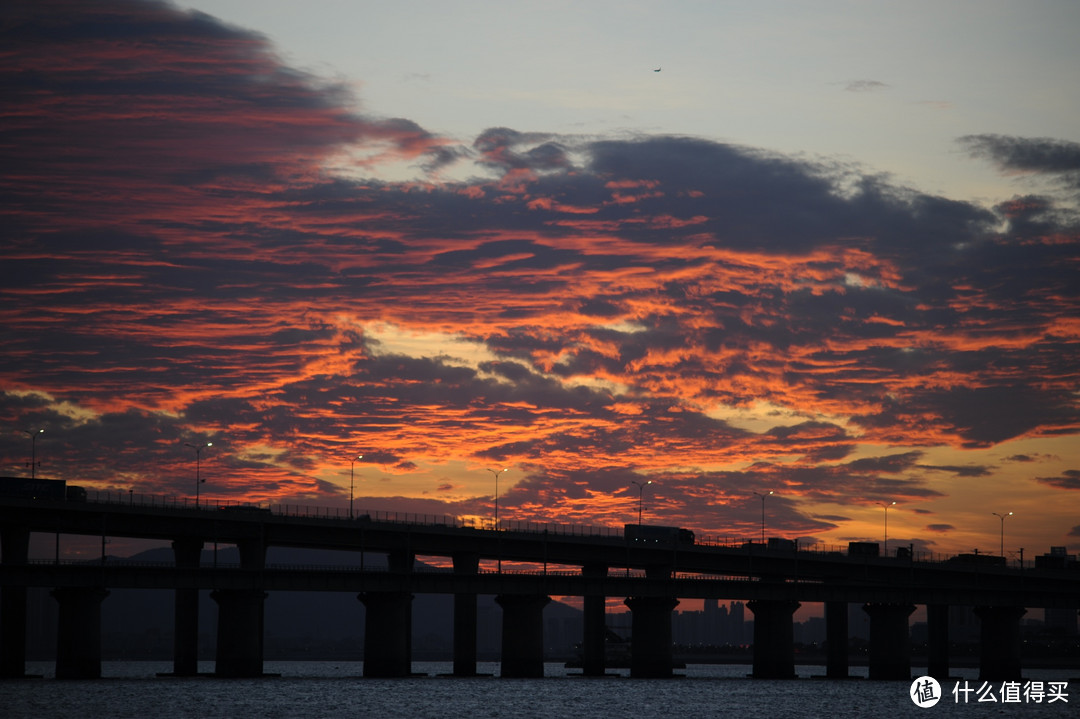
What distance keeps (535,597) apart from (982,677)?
2880 inches

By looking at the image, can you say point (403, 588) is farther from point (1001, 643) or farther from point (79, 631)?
point (1001, 643)

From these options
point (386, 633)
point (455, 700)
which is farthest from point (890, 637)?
point (455, 700)

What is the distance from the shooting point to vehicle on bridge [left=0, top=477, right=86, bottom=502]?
5906 inches

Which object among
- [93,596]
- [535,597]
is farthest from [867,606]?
[93,596]

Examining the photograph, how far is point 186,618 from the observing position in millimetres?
168875

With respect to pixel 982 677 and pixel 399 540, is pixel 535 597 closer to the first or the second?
pixel 399 540

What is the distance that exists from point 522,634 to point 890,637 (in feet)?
170

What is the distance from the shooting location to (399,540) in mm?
174000

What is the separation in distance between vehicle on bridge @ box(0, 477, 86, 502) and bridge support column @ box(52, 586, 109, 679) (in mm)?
14548

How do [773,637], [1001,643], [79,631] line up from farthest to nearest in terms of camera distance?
[1001,643] → [773,637] → [79,631]

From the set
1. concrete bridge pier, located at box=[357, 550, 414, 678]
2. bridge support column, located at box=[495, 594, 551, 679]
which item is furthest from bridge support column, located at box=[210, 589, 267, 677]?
bridge support column, located at box=[495, 594, 551, 679]

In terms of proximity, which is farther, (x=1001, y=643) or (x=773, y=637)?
(x=1001, y=643)

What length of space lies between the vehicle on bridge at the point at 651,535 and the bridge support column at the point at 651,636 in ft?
63.0

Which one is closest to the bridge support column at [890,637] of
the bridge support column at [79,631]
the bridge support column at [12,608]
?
the bridge support column at [79,631]
